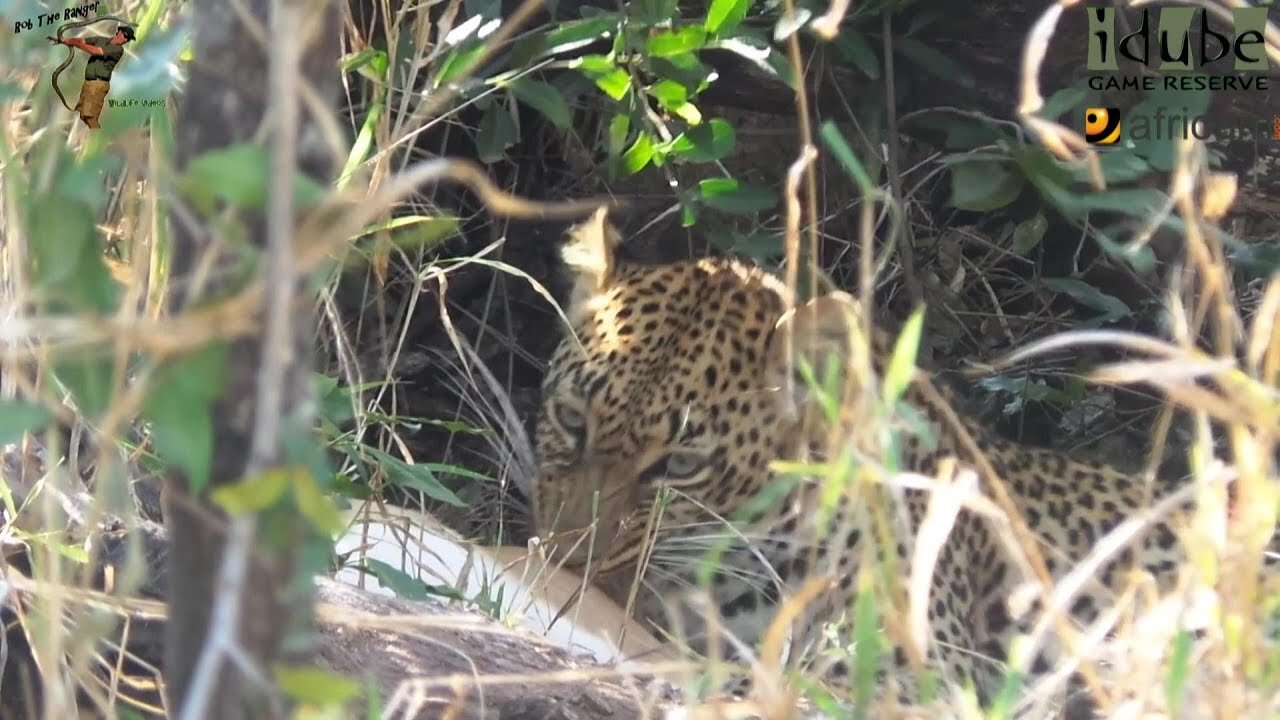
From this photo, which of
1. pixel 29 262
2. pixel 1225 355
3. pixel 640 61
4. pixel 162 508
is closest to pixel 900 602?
pixel 1225 355

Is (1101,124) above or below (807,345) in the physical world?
above

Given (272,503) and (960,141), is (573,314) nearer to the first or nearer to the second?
(960,141)

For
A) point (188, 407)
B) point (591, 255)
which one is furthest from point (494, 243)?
point (188, 407)

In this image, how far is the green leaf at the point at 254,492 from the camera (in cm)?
78

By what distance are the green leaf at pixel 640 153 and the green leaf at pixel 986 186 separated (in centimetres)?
57

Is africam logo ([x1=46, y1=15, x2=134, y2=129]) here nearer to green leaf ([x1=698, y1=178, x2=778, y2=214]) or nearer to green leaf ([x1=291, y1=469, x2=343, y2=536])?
green leaf ([x1=291, y1=469, x2=343, y2=536])

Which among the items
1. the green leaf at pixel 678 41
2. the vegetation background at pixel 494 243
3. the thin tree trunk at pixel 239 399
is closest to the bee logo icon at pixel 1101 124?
the vegetation background at pixel 494 243

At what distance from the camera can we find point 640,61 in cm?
267

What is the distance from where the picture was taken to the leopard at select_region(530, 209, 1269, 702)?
96.5 inches

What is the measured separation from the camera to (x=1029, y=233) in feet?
10.2

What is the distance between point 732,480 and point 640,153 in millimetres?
657

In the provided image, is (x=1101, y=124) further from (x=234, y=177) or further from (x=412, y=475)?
(x=234, y=177)

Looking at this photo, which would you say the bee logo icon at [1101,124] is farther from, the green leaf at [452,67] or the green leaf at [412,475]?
the green leaf at [412,475]

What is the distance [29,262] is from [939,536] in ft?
3.09
